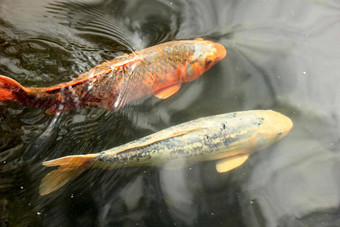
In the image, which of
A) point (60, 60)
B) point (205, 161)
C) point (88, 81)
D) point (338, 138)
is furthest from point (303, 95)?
point (60, 60)

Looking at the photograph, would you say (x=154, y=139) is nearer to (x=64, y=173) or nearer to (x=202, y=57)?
(x=64, y=173)

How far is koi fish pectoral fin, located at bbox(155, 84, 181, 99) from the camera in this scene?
13.2ft

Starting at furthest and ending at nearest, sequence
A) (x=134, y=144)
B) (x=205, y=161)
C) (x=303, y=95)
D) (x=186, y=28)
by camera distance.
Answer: (x=186, y=28), (x=303, y=95), (x=205, y=161), (x=134, y=144)

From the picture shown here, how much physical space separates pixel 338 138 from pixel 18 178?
3408mm

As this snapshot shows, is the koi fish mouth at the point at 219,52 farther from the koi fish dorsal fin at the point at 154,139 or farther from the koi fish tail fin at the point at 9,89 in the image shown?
the koi fish tail fin at the point at 9,89

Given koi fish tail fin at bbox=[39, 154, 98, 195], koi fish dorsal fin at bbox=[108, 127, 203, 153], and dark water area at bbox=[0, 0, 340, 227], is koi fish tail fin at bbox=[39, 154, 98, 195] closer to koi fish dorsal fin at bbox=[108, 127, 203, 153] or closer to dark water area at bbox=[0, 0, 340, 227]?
dark water area at bbox=[0, 0, 340, 227]

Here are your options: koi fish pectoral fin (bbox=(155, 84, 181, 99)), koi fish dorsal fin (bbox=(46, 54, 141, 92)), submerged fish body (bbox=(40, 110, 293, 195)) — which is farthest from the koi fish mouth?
koi fish dorsal fin (bbox=(46, 54, 141, 92))

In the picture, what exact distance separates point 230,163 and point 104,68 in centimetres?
169

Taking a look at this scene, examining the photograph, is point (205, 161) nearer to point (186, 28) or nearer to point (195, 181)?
point (195, 181)

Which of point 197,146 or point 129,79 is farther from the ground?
point 129,79

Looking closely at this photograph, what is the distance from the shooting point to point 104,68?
379cm

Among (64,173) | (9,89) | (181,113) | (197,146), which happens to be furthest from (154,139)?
(9,89)

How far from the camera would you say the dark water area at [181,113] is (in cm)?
345

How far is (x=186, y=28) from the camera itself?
4.54 meters
